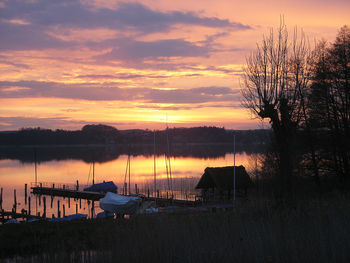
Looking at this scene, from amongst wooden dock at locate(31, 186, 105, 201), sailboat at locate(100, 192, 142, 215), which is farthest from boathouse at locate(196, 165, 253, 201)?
wooden dock at locate(31, 186, 105, 201)

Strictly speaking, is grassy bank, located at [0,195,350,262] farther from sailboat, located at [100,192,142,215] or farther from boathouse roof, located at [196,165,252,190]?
boathouse roof, located at [196,165,252,190]

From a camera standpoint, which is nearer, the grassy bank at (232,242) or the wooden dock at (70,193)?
the grassy bank at (232,242)

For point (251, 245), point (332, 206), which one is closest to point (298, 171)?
point (332, 206)

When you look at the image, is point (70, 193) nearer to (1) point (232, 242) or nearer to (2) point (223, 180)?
(2) point (223, 180)

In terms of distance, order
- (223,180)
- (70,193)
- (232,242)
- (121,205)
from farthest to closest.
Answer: (70,193)
(223,180)
(121,205)
(232,242)

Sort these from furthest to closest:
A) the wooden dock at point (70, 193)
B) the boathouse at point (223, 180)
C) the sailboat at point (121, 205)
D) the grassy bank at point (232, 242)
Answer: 1. the wooden dock at point (70, 193)
2. the boathouse at point (223, 180)
3. the sailboat at point (121, 205)
4. the grassy bank at point (232, 242)

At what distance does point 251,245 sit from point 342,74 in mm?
26144

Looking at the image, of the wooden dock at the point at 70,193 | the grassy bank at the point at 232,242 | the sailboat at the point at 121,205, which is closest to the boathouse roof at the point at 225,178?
the sailboat at the point at 121,205

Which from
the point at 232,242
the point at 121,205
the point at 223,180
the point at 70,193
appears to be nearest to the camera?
the point at 232,242

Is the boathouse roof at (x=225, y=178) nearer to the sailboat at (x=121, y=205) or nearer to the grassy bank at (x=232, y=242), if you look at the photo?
the sailboat at (x=121, y=205)

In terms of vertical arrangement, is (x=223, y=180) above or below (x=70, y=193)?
above

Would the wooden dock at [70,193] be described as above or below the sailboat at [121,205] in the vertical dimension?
below

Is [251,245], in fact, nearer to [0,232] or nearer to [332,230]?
[332,230]

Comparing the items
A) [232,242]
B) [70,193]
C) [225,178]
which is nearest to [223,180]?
[225,178]
